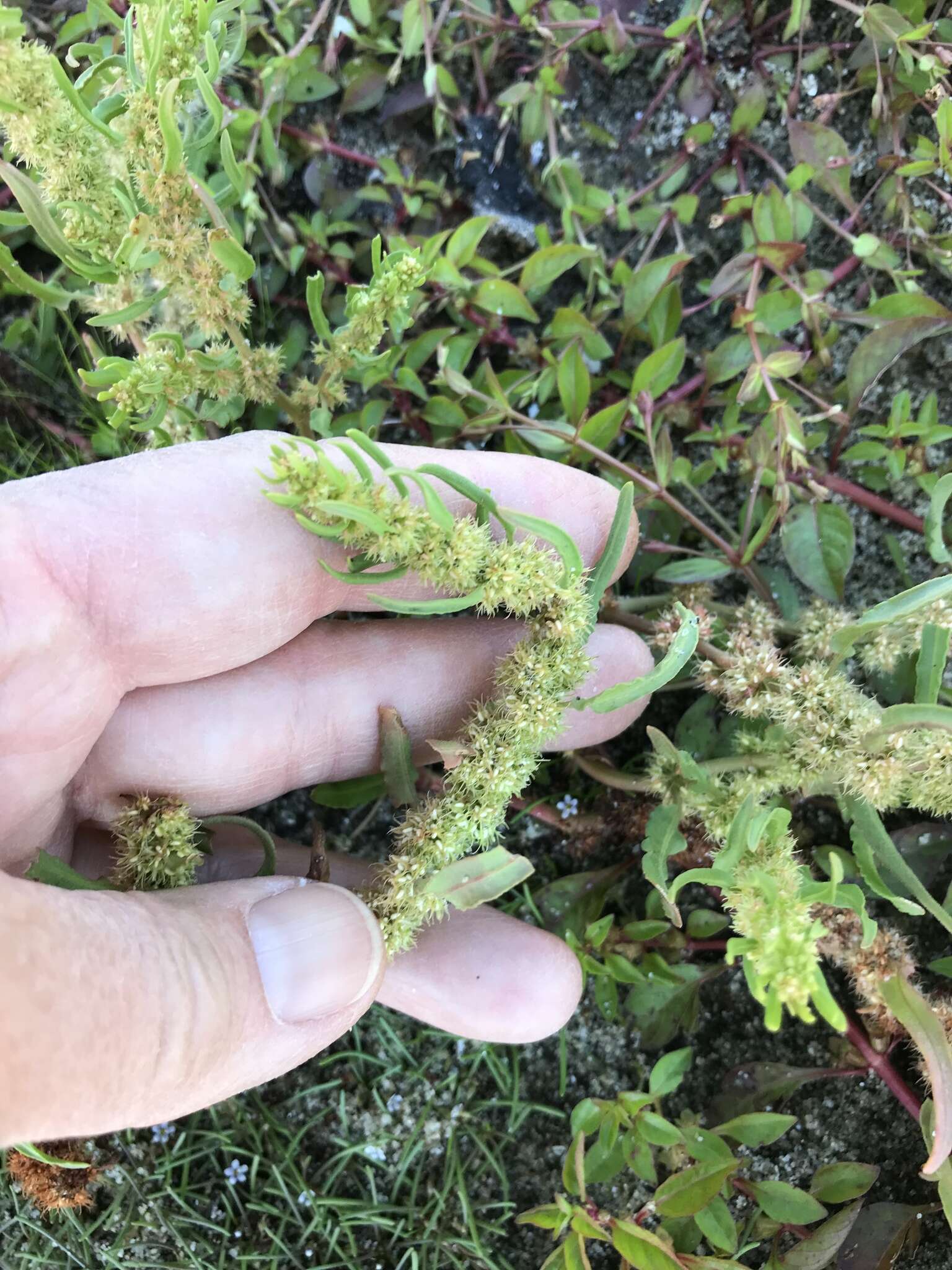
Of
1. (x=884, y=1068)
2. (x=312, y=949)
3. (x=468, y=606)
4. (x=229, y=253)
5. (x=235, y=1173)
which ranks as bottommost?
(x=235, y=1173)

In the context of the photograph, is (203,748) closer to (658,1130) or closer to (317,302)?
(317,302)

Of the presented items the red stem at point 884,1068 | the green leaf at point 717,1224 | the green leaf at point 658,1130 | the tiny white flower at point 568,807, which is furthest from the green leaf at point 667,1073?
the tiny white flower at point 568,807

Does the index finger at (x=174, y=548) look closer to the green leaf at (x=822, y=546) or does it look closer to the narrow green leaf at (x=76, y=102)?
the narrow green leaf at (x=76, y=102)

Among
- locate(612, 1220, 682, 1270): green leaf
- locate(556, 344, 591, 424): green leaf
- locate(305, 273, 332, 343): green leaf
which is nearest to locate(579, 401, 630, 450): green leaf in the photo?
locate(556, 344, 591, 424): green leaf

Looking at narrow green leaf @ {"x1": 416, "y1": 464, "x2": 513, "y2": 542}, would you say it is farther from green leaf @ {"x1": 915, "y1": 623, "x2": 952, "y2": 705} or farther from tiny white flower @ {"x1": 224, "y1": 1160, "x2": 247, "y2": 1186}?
tiny white flower @ {"x1": 224, "y1": 1160, "x2": 247, "y2": 1186}

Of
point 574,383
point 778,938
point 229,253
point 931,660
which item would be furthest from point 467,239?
point 778,938

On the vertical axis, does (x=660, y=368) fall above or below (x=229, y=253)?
below

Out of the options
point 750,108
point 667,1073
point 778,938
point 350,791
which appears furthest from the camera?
point 750,108
